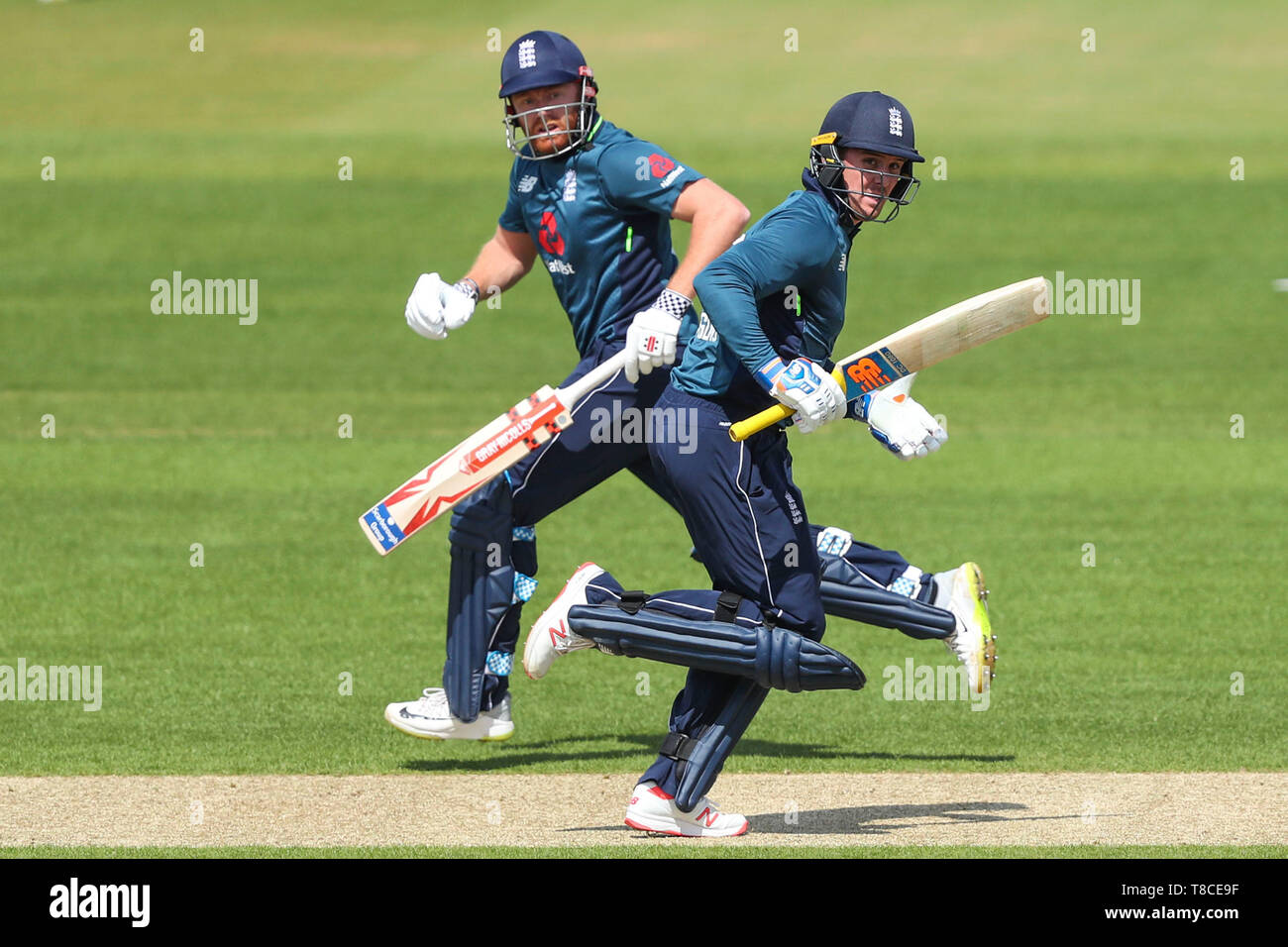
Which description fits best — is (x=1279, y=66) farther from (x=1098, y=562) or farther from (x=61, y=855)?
(x=61, y=855)

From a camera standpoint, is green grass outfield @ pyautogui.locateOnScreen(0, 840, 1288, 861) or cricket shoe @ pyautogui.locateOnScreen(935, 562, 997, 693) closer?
green grass outfield @ pyautogui.locateOnScreen(0, 840, 1288, 861)

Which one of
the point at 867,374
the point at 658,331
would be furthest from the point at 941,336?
the point at 658,331

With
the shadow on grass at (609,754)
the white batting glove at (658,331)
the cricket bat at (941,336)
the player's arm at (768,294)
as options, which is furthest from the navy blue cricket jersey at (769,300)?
the shadow on grass at (609,754)

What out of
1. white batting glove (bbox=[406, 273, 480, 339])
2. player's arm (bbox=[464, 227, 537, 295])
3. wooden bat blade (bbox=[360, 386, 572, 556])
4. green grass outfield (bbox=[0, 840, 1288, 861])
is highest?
player's arm (bbox=[464, 227, 537, 295])

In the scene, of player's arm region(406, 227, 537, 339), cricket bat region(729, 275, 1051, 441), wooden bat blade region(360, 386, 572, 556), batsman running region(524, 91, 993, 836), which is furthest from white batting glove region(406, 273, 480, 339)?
cricket bat region(729, 275, 1051, 441)

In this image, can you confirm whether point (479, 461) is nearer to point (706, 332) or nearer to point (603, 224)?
point (603, 224)

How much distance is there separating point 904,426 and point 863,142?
854 mm

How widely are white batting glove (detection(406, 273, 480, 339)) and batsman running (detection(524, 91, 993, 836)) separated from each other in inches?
58.2

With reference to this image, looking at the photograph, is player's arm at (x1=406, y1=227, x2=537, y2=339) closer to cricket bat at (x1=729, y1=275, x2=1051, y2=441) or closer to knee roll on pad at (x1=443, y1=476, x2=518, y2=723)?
knee roll on pad at (x1=443, y1=476, x2=518, y2=723)

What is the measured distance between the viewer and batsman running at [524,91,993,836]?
5957 mm

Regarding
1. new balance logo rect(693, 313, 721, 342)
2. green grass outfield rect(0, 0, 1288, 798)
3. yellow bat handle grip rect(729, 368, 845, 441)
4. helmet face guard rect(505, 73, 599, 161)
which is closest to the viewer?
yellow bat handle grip rect(729, 368, 845, 441)

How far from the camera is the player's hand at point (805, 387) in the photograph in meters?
5.66

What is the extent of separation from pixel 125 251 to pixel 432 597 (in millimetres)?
15924

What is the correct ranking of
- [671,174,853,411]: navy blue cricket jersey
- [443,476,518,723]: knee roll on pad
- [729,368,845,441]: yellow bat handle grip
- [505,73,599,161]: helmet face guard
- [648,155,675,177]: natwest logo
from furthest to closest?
[443,476,518,723]: knee roll on pad < [505,73,599,161]: helmet face guard < [648,155,675,177]: natwest logo < [729,368,845,441]: yellow bat handle grip < [671,174,853,411]: navy blue cricket jersey
